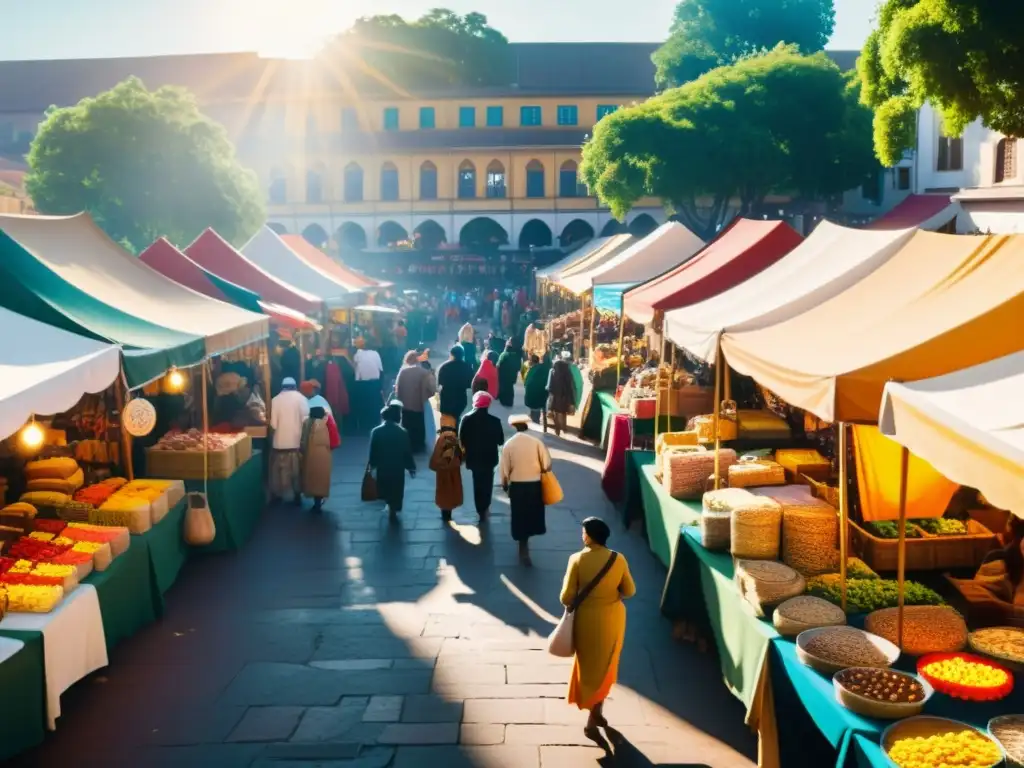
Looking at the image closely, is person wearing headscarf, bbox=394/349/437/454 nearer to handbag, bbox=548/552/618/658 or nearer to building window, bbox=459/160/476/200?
handbag, bbox=548/552/618/658

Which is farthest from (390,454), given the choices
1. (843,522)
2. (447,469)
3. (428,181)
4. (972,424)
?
(428,181)

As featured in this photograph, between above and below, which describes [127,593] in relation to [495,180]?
below

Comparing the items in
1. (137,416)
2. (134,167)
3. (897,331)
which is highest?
(134,167)

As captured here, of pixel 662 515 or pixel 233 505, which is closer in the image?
pixel 662 515

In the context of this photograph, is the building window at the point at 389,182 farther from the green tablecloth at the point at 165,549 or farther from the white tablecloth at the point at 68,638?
the white tablecloth at the point at 68,638

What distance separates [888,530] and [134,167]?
32629 millimetres


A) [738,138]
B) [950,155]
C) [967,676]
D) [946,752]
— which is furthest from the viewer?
[738,138]

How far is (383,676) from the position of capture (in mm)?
6793

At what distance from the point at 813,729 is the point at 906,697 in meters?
0.64

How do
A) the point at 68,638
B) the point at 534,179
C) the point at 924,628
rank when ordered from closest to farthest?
the point at 924,628
the point at 68,638
the point at 534,179

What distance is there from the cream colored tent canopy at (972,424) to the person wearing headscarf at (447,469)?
5.85 meters

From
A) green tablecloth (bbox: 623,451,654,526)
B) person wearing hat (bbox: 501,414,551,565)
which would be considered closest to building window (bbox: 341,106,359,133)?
green tablecloth (bbox: 623,451,654,526)

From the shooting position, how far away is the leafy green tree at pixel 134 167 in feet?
114

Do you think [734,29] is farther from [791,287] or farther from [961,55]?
[791,287]
